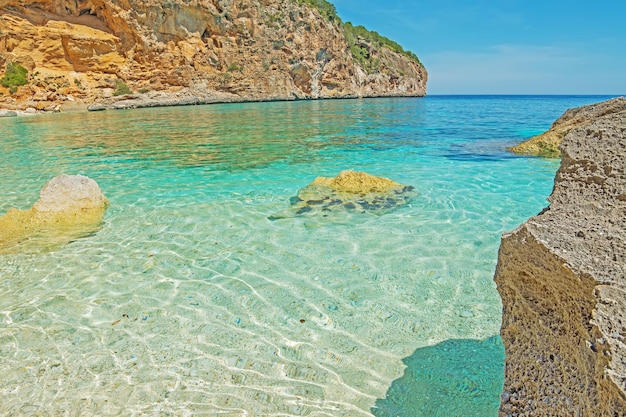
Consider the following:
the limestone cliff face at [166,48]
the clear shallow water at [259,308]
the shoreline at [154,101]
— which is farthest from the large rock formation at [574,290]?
the limestone cliff face at [166,48]

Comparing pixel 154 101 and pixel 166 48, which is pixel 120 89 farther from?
pixel 166 48

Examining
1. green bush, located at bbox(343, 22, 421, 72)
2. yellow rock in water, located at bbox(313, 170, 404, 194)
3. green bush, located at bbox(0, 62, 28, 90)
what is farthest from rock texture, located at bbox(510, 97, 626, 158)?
green bush, located at bbox(343, 22, 421, 72)

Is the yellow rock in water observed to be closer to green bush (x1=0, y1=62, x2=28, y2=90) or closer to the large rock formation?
the large rock formation

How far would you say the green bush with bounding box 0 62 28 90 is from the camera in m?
33.6

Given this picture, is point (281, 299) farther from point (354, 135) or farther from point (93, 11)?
point (93, 11)

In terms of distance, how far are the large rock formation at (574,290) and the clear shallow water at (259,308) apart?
945mm

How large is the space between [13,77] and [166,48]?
1432 cm

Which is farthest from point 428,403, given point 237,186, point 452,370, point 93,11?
point 93,11

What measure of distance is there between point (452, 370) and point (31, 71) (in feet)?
146

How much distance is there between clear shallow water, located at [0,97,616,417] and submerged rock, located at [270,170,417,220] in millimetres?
253

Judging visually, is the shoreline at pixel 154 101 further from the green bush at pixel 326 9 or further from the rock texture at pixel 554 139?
the rock texture at pixel 554 139

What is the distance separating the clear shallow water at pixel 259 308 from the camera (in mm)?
2359

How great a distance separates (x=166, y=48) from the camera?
42.4 meters

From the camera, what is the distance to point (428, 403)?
89.8 inches
